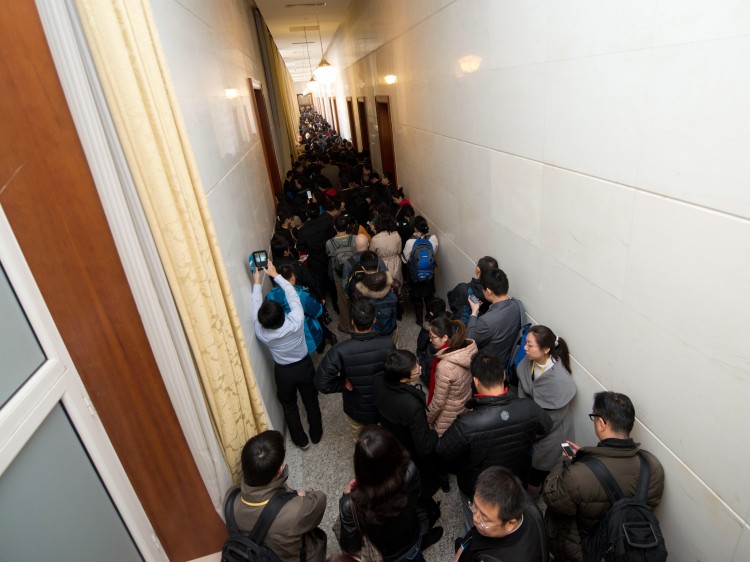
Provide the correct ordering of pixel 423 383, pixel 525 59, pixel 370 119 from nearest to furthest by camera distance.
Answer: pixel 525 59
pixel 423 383
pixel 370 119

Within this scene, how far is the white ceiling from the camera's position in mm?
9375

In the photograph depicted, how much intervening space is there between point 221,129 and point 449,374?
8.64 feet

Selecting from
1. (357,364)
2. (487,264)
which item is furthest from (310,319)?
(487,264)

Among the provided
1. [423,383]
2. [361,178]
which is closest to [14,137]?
[423,383]

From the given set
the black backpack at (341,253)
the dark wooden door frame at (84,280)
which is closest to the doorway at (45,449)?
the dark wooden door frame at (84,280)

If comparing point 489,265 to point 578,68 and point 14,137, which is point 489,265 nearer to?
point 578,68

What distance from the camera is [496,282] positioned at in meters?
3.23

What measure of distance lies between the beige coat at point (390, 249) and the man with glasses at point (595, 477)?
2.90 metres

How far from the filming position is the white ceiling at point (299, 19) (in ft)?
30.8

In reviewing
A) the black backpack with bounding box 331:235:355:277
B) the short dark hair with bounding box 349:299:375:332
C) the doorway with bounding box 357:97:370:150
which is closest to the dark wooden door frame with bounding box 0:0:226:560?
the short dark hair with bounding box 349:299:375:332

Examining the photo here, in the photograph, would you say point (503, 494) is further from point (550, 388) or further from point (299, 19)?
point (299, 19)

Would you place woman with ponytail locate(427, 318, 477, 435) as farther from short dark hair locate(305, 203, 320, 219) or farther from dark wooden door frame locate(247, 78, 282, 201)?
dark wooden door frame locate(247, 78, 282, 201)

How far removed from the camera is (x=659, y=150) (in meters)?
1.81

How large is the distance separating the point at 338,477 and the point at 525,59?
3.34 meters
